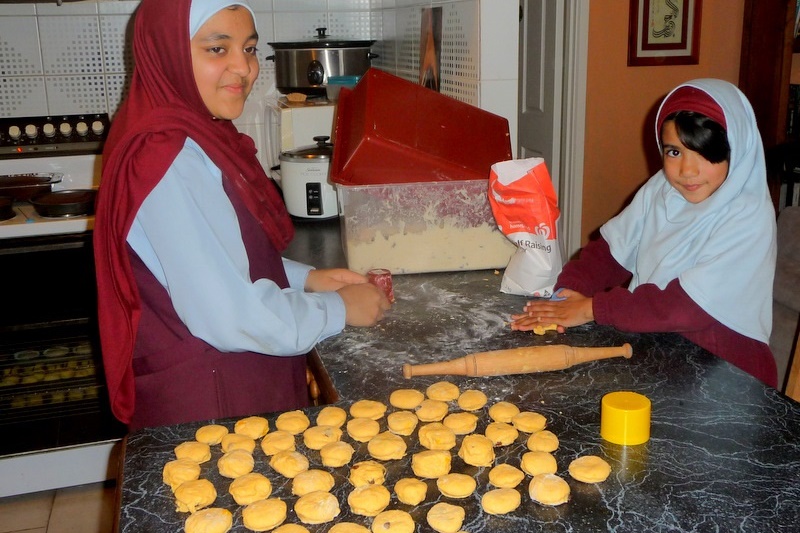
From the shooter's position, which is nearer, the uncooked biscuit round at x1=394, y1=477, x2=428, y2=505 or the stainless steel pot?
the uncooked biscuit round at x1=394, y1=477, x2=428, y2=505

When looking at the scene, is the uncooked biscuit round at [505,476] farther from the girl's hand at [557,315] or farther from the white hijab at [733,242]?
the white hijab at [733,242]

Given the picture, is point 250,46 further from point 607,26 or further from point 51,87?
point 607,26

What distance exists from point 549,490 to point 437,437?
7.6 inches

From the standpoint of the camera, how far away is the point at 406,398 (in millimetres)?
1149

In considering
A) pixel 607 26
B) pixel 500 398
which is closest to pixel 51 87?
pixel 607 26

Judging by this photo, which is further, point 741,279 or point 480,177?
point 480,177

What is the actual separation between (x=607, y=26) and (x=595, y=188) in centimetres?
73

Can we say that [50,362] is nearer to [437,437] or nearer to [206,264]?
[206,264]

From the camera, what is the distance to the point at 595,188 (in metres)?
3.46

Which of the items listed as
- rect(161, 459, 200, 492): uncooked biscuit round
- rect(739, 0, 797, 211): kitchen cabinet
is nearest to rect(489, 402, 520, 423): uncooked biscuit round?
rect(161, 459, 200, 492): uncooked biscuit round

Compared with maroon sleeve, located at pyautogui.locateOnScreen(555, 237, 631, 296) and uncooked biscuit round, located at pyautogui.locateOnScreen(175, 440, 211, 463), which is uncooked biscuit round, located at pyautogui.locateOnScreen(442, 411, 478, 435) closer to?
uncooked biscuit round, located at pyautogui.locateOnScreen(175, 440, 211, 463)

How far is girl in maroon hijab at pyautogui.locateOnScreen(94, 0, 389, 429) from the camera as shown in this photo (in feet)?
3.90

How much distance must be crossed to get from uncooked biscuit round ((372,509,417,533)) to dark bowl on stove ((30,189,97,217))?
1.99 meters

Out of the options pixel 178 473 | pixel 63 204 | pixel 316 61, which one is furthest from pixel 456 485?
pixel 316 61
